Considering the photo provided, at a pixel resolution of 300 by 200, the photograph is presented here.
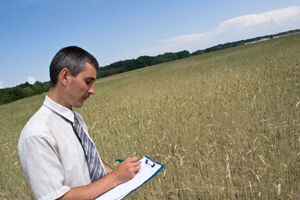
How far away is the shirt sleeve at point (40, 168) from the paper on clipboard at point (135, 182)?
26 centimetres

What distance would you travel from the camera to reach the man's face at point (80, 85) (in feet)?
3.50

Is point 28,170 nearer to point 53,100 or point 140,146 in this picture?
point 53,100

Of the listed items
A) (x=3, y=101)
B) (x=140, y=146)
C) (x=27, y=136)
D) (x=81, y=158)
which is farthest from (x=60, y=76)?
(x=3, y=101)

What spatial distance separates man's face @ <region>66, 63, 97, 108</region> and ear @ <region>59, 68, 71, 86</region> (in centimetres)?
2

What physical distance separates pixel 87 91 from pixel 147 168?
23.5 inches

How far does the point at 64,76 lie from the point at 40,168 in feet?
1.56

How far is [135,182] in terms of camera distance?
3.55ft

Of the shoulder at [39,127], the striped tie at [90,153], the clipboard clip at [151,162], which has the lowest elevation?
the clipboard clip at [151,162]

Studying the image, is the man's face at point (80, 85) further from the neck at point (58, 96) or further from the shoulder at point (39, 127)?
the shoulder at point (39, 127)

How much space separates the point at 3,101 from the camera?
58.9m

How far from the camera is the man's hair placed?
1050 mm

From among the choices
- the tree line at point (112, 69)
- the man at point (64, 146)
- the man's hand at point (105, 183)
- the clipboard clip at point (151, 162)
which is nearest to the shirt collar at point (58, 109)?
the man at point (64, 146)

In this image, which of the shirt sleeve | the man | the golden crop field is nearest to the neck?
the man

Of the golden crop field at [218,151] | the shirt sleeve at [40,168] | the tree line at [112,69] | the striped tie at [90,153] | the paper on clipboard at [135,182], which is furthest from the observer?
the tree line at [112,69]
